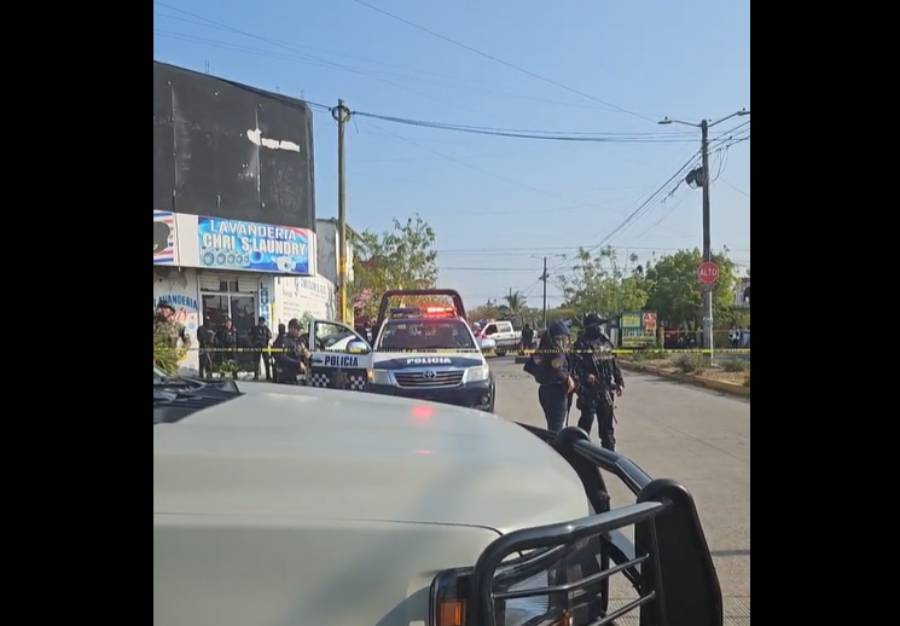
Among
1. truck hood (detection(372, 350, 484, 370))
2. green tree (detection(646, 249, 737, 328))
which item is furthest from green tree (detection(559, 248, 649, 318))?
truck hood (detection(372, 350, 484, 370))

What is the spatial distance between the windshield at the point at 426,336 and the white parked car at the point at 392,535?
6928 millimetres

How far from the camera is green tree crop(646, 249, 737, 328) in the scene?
23078mm

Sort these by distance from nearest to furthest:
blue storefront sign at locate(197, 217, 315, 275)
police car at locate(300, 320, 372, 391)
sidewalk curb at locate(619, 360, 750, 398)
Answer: police car at locate(300, 320, 372, 391) < sidewalk curb at locate(619, 360, 750, 398) < blue storefront sign at locate(197, 217, 315, 275)

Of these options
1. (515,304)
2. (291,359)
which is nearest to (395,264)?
(291,359)

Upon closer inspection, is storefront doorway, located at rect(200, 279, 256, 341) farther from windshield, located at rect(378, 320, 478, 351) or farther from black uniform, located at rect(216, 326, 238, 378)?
windshield, located at rect(378, 320, 478, 351)

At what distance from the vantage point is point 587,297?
21.8 meters

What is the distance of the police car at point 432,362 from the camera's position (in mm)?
7902

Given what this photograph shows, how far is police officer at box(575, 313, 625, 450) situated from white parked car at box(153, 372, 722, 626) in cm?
512

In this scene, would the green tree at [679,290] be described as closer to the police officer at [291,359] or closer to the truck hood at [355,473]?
the police officer at [291,359]

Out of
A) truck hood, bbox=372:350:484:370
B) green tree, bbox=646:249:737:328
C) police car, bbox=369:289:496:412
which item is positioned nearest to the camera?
police car, bbox=369:289:496:412
